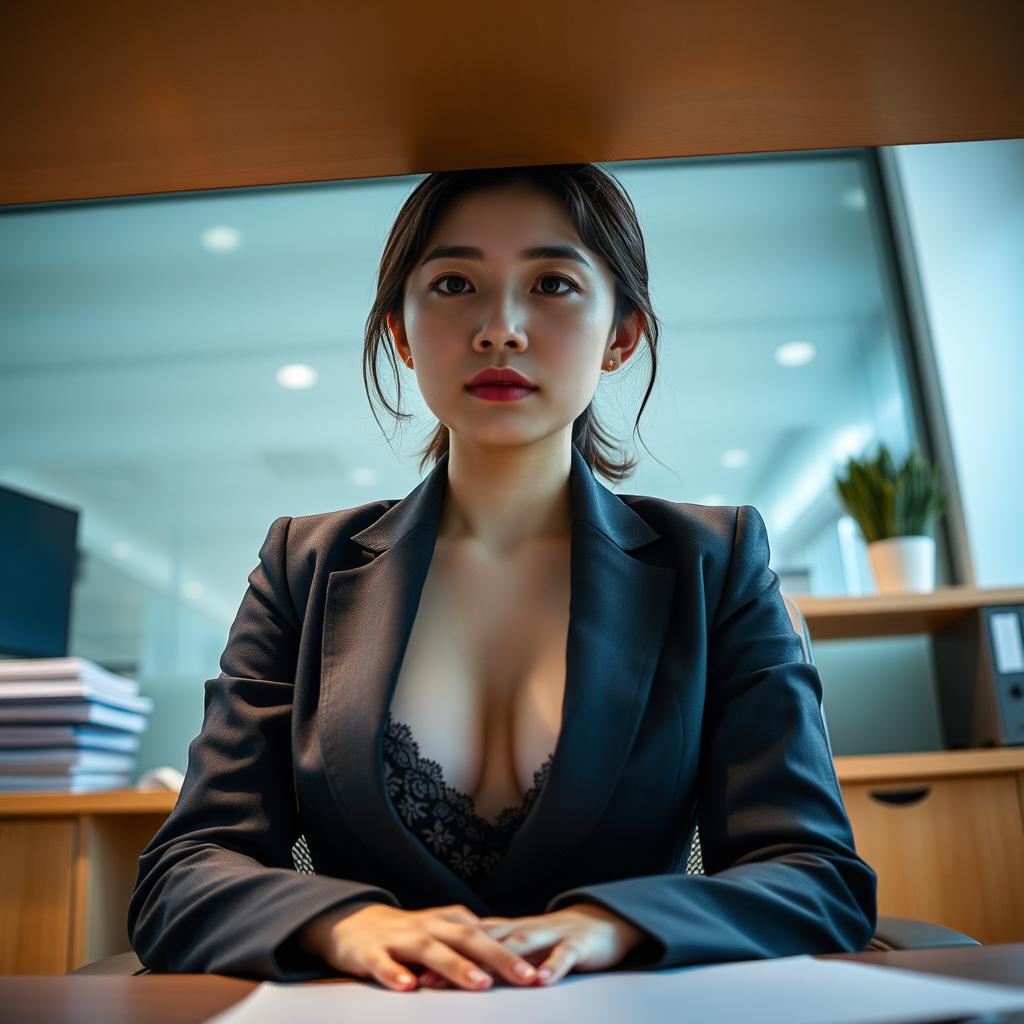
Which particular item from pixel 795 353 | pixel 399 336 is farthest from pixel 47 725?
pixel 795 353

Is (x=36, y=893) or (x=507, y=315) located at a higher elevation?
(x=507, y=315)

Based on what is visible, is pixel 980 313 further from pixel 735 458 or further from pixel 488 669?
pixel 488 669

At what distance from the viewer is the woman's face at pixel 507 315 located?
93cm

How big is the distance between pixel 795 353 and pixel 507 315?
2.23 m

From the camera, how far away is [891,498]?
7.95ft

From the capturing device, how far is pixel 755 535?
1014 mm

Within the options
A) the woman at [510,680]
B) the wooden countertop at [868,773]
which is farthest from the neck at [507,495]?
the wooden countertop at [868,773]

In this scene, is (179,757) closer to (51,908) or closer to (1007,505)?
(51,908)

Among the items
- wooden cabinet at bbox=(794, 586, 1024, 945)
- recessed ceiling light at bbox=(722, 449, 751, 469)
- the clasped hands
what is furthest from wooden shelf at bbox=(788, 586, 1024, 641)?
the clasped hands

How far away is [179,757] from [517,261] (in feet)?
7.41

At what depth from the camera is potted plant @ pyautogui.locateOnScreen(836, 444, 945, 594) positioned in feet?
7.82

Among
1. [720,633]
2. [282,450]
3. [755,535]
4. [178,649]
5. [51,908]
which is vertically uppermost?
[282,450]

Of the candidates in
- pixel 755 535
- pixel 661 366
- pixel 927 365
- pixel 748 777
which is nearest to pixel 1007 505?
pixel 927 365

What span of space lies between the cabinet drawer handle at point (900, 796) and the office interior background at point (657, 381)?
520 mm
